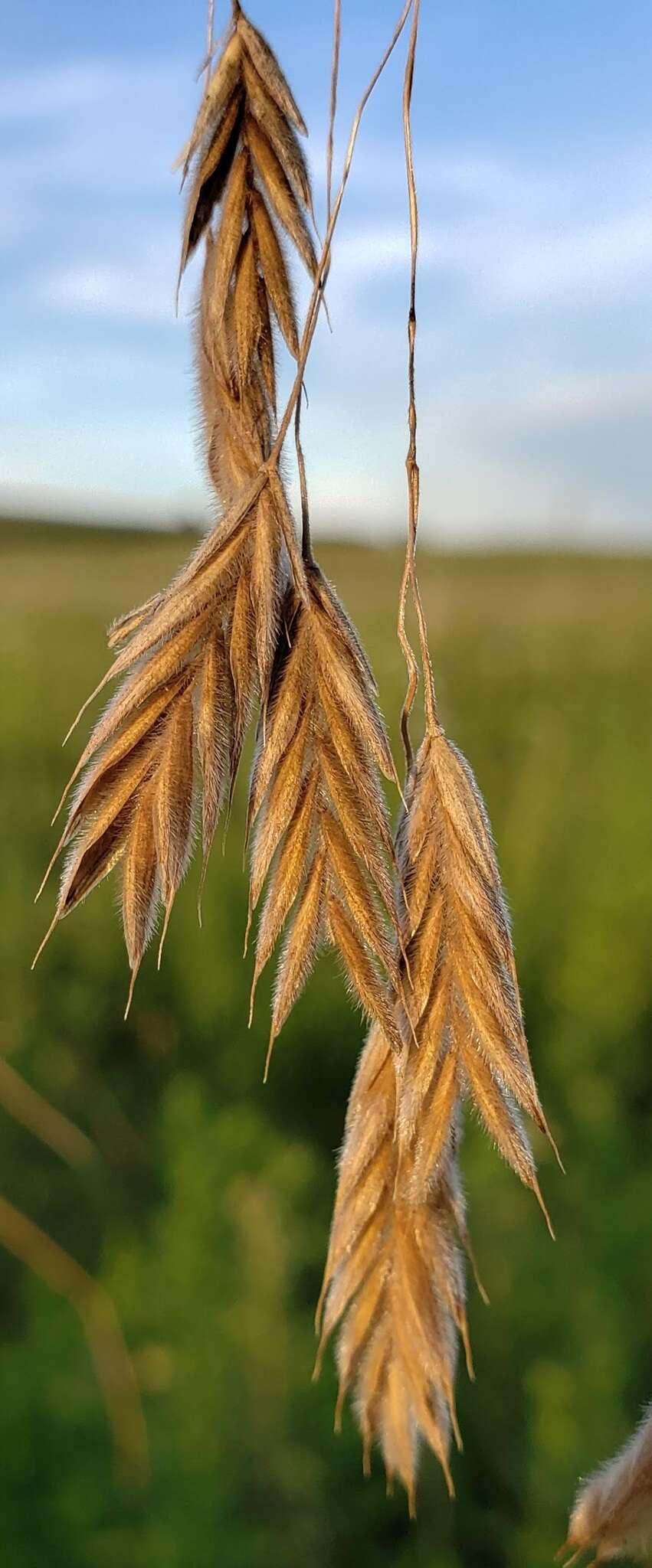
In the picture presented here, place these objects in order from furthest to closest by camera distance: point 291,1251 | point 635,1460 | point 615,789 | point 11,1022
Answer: point 615,789
point 11,1022
point 291,1251
point 635,1460

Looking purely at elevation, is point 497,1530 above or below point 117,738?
below

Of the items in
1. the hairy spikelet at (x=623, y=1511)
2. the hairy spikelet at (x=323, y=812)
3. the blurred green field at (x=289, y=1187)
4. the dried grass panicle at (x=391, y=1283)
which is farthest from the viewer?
the blurred green field at (x=289, y=1187)

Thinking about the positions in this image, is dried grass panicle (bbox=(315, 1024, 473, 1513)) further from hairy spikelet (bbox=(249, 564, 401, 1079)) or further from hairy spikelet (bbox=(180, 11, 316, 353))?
hairy spikelet (bbox=(180, 11, 316, 353))

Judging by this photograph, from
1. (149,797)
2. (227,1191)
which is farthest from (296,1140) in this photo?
(149,797)

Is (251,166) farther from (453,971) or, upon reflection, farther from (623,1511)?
(623,1511)

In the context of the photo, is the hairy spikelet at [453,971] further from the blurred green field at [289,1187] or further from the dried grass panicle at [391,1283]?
the blurred green field at [289,1187]

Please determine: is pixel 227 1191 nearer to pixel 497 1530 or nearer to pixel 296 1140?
pixel 296 1140

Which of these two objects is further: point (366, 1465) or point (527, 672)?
point (527, 672)

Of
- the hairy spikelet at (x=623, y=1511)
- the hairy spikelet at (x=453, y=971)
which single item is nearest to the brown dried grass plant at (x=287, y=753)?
the hairy spikelet at (x=453, y=971)
